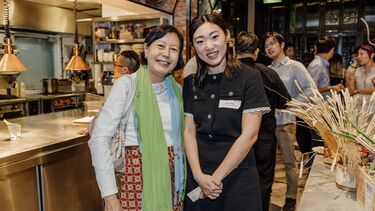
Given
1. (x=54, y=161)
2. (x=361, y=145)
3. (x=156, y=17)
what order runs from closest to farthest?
(x=361, y=145), (x=54, y=161), (x=156, y=17)

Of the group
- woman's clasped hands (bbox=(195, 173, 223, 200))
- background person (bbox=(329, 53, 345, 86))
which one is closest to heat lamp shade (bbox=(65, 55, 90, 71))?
woman's clasped hands (bbox=(195, 173, 223, 200))

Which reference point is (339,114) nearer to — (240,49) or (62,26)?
(240,49)

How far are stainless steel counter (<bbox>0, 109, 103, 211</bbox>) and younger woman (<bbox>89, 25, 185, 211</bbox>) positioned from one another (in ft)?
2.92

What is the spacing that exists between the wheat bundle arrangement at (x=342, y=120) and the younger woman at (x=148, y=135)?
2.05ft

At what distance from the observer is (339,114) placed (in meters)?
1.41

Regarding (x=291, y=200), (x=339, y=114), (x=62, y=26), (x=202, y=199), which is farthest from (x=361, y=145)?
(x=62, y=26)

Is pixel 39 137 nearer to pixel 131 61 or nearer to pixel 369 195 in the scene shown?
pixel 131 61

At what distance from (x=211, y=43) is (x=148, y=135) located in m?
0.52

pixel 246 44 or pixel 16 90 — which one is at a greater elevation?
pixel 246 44

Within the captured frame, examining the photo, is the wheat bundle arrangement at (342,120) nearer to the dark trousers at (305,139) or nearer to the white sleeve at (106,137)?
the white sleeve at (106,137)

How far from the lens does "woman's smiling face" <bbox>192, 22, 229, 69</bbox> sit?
1.50 m

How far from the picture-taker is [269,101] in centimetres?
271

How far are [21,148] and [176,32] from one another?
1.34 metres

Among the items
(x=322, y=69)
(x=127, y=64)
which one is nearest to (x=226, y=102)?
(x=127, y=64)
